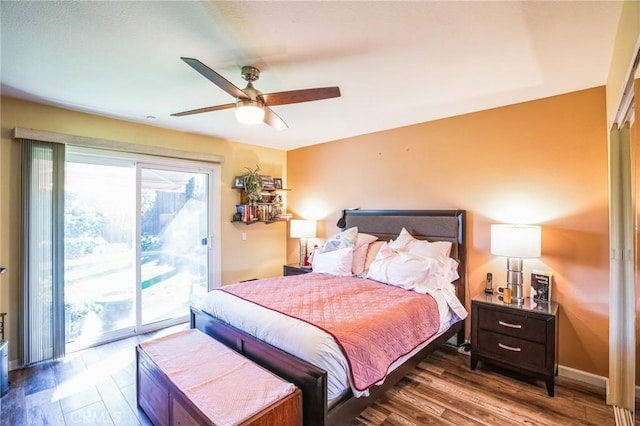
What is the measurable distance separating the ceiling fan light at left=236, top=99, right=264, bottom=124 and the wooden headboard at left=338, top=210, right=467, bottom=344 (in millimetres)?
2212

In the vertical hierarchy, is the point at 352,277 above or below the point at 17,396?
above

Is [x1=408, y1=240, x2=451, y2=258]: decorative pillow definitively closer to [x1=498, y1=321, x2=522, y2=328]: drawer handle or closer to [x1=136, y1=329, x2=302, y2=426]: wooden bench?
[x1=498, y1=321, x2=522, y2=328]: drawer handle

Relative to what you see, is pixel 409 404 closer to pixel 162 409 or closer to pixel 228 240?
pixel 162 409

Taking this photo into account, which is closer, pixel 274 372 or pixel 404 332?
pixel 274 372

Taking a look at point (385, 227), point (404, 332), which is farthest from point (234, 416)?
point (385, 227)

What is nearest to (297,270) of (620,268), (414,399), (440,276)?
(440,276)

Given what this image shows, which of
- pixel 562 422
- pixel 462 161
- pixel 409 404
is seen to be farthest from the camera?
pixel 462 161

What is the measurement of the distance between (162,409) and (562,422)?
273 cm

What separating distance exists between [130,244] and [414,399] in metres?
3.52

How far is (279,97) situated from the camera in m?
2.17

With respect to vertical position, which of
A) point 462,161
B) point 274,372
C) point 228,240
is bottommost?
point 274,372

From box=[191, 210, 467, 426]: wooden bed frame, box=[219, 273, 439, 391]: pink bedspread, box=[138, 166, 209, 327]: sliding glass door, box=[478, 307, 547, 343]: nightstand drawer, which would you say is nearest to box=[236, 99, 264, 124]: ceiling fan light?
box=[219, 273, 439, 391]: pink bedspread

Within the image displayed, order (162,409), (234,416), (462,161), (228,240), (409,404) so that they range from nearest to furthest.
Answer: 1. (234,416)
2. (162,409)
3. (409,404)
4. (462,161)
5. (228,240)

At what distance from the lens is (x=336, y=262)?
3.56 meters
